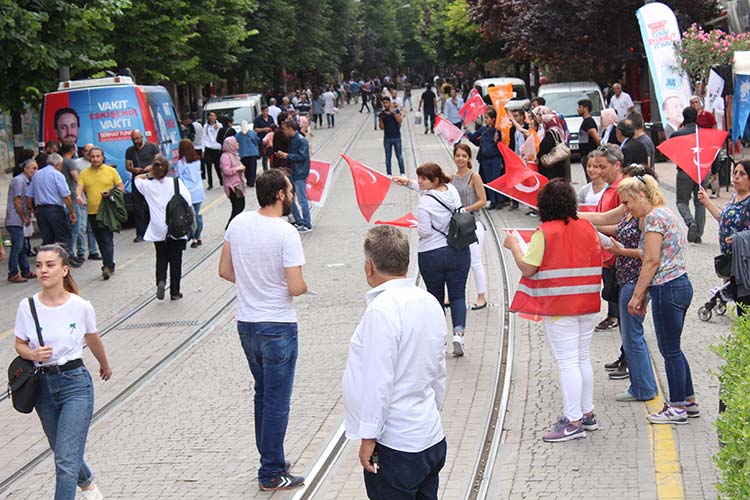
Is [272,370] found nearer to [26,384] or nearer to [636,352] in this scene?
[26,384]

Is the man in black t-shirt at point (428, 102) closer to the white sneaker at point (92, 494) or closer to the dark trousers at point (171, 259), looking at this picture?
the dark trousers at point (171, 259)

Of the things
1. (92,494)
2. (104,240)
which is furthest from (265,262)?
(104,240)

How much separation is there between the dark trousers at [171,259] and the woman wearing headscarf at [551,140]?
595 centimetres

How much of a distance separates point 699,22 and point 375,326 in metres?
31.7

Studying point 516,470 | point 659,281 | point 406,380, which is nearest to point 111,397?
point 516,470

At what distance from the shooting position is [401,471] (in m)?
4.87

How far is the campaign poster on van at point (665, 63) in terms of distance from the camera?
24094 millimetres

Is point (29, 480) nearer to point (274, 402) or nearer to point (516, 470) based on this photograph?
point (274, 402)

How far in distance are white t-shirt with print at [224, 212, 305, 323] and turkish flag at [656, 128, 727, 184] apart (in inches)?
175

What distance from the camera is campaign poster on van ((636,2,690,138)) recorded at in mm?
24094

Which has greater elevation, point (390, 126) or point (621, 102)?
point (621, 102)

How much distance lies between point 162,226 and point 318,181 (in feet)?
6.29

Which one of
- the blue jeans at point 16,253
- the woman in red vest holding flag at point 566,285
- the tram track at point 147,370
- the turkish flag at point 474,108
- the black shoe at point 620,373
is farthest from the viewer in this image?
the turkish flag at point 474,108

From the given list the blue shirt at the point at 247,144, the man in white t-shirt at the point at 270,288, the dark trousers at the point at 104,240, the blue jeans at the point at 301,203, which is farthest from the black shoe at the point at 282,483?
the blue shirt at the point at 247,144
